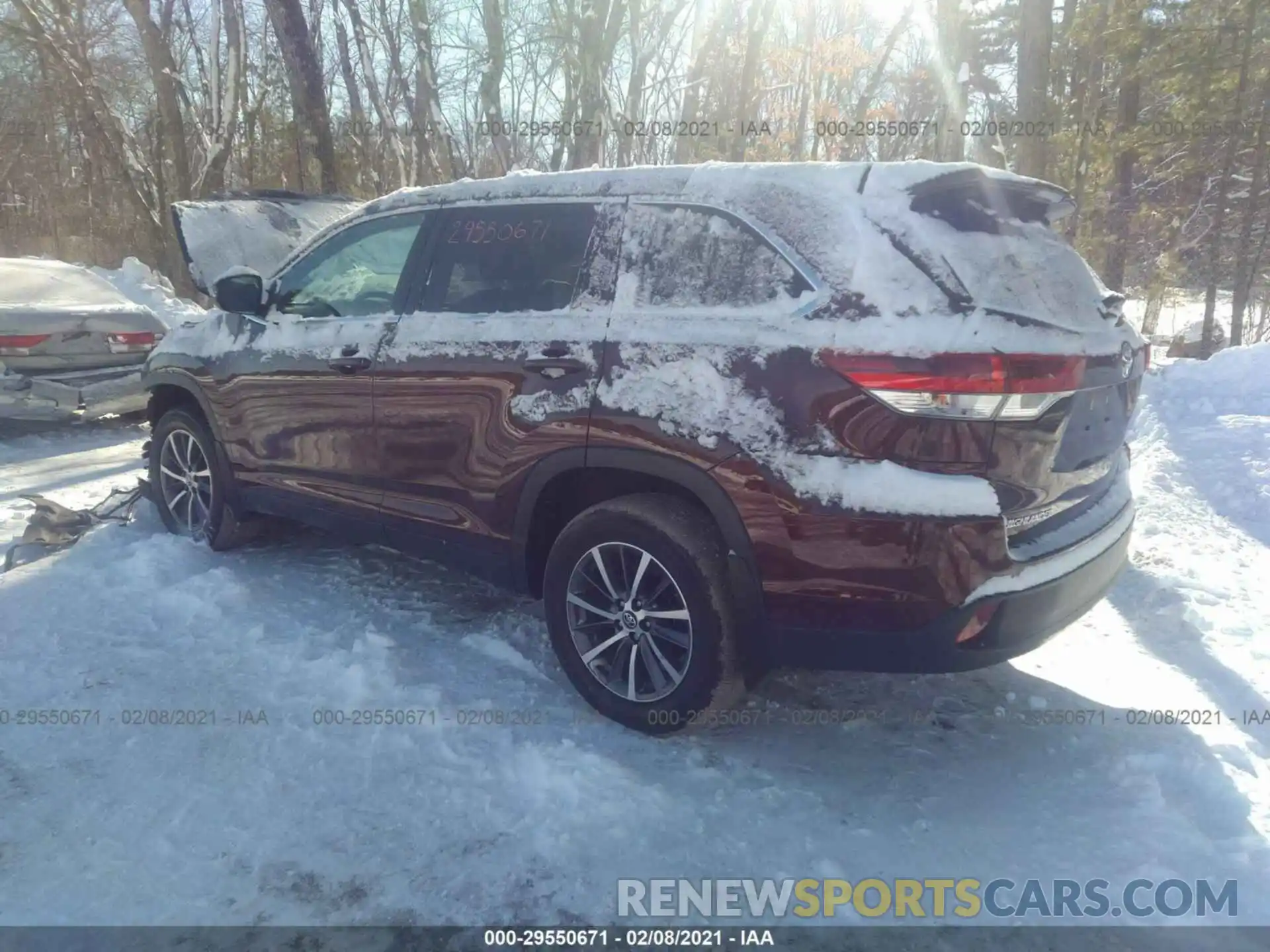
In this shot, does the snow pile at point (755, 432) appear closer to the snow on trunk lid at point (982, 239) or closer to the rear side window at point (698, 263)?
the rear side window at point (698, 263)

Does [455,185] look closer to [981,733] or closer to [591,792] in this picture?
[591,792]

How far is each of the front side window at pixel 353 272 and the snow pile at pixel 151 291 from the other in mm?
9403

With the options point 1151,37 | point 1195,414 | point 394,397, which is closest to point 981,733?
point 394,397

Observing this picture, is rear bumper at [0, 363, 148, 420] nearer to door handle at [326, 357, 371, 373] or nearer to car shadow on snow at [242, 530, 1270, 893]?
door handle at [326, 357, 371, 373]

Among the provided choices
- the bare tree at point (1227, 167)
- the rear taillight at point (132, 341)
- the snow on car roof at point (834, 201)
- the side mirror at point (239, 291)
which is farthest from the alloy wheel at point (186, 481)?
the bare tree at point (1227, 167)

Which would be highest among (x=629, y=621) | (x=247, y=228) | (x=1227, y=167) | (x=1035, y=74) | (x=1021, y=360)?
(x=1035, y=74)

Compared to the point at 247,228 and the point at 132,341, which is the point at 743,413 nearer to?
the point at 247,228

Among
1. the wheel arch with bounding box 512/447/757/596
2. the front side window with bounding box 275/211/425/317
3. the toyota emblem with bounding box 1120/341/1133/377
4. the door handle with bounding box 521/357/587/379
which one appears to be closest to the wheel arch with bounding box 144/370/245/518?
the front side window with bounding box 275/211/425/317

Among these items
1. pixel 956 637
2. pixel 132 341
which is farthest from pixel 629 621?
pixel 132 341

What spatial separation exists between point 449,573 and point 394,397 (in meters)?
1.24

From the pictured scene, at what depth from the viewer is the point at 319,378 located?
407 centimetres

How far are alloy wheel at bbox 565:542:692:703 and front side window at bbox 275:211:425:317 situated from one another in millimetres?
1613

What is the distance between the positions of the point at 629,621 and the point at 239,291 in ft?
8.59

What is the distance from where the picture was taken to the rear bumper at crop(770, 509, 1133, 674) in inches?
103
